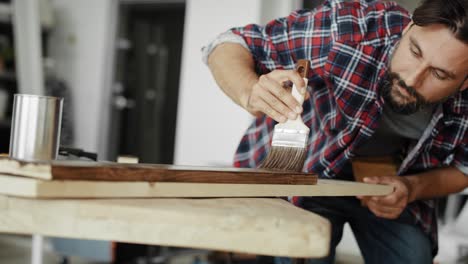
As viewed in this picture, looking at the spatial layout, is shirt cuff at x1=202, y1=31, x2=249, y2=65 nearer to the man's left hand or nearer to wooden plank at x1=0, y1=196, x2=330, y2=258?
the man's left hand

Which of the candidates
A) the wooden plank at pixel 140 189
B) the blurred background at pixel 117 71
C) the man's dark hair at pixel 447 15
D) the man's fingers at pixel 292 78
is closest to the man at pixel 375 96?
the man's dark hair at pixel 447 15

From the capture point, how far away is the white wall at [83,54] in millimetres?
5449

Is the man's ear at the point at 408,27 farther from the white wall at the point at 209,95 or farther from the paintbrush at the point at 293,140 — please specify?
the white wall at the point at 209,95

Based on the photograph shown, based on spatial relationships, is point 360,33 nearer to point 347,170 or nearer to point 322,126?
point 322,126

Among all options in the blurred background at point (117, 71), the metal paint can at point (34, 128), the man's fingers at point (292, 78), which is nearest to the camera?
the metal paint can at point (34, 128)

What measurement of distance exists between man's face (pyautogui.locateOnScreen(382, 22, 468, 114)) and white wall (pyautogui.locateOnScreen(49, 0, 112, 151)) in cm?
446

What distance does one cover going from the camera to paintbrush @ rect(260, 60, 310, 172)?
1101 millimetres

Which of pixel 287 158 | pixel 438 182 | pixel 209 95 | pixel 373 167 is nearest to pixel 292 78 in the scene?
pixel 287 158

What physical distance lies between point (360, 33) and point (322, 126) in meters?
0.28

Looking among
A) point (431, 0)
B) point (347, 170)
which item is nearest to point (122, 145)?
point (347, 170)

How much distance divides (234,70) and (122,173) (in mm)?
621

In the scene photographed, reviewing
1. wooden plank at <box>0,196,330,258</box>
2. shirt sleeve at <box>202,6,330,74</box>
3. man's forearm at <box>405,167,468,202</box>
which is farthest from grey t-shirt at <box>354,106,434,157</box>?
wooden plank at <box>0,196,330,258</box>

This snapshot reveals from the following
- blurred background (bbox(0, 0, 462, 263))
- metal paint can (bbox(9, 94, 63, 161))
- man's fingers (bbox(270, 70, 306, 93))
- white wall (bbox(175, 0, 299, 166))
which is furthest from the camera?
blurred background (bbox(0, 0, 462, 263))

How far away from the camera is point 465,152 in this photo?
5.23ft
